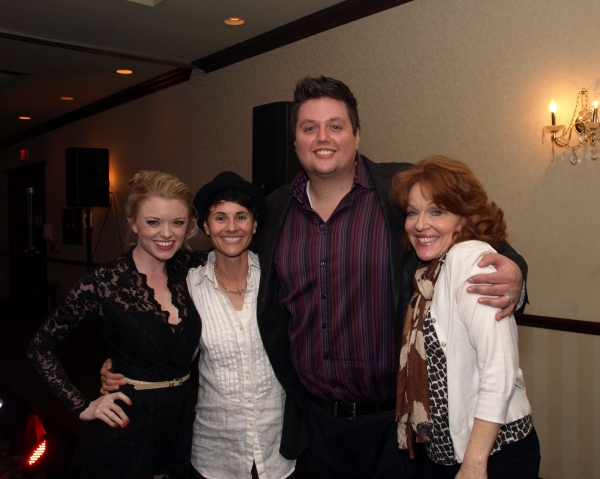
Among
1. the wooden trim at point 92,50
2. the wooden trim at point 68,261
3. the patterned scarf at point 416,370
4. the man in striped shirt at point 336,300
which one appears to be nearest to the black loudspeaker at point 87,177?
the wooden trim at point 68,261

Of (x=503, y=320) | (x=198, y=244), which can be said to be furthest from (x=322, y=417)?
(x=198, y=244)

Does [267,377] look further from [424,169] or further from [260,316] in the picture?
[424,169]

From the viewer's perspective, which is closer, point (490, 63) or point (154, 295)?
point (154, 295)

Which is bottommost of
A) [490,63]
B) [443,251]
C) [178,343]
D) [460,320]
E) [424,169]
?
[178,343]

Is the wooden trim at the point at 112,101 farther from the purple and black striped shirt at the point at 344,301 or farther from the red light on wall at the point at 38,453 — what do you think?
the purple and black striped shirt at the point at 344,301

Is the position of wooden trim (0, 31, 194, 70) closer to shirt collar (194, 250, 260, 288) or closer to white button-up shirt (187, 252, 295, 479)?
shirt collar (194, 250, 260, 288)

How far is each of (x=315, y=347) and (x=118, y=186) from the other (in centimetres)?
600

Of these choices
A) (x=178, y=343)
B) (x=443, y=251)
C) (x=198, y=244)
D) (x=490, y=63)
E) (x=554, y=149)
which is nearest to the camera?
(x=443, y=251)

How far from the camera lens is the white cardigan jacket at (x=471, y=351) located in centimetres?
132

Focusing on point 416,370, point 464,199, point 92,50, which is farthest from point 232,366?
point 92,50

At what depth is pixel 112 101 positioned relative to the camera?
23.3 ft

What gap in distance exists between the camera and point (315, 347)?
1902 mm

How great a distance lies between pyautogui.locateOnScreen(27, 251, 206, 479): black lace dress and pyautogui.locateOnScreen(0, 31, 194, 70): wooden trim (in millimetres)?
3586

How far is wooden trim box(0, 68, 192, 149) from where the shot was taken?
5879mm
